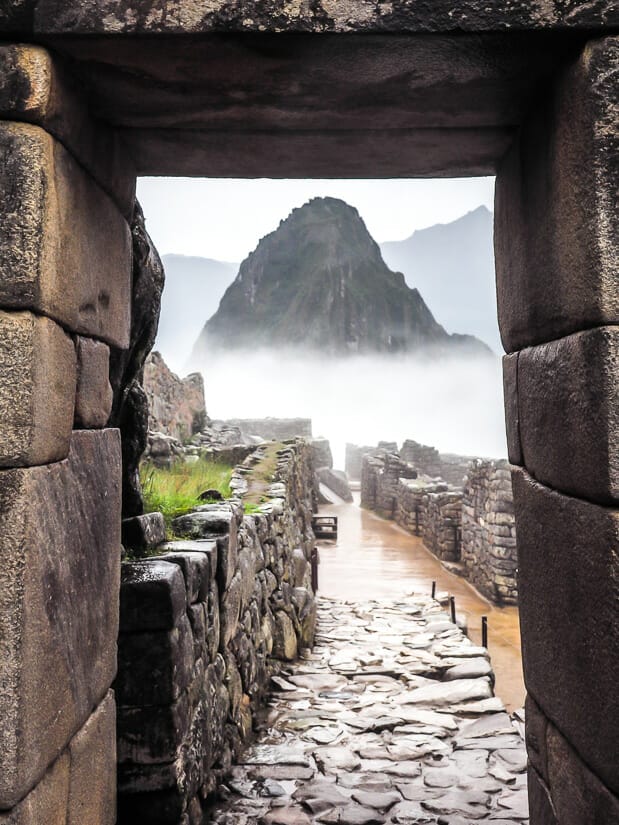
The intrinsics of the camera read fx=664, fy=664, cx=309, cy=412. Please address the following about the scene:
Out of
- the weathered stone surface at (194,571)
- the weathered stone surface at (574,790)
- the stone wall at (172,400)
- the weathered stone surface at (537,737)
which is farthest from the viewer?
the stone wall at (172,400)

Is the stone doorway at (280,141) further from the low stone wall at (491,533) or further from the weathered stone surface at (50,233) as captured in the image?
the low stone wall at (491,533)

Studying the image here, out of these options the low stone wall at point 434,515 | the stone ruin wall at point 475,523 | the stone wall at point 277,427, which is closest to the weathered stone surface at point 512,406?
the stone ruin wall at point 475,523

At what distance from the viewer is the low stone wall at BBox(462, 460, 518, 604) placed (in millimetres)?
10367

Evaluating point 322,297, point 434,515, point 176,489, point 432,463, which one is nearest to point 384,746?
point 176,489

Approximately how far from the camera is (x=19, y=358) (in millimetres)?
1568

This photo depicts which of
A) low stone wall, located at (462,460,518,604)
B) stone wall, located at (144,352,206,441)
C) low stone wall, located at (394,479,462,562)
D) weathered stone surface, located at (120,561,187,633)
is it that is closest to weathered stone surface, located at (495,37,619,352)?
weathered stone surface, located at (120,561,187,633)

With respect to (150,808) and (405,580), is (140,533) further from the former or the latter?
(405,580)

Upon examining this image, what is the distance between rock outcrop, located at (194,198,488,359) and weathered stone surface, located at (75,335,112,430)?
8007 centimetres

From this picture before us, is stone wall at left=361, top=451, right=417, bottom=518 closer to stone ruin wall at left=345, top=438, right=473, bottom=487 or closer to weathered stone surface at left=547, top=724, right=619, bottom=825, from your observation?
stone ruin wall at left=345, top=438, right=473, bottom=487

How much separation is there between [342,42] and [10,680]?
1.71 metres

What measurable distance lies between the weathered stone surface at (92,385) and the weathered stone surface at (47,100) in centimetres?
54

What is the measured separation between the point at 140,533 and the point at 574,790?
212 centimetres

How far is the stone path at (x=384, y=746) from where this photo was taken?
3.45 metres

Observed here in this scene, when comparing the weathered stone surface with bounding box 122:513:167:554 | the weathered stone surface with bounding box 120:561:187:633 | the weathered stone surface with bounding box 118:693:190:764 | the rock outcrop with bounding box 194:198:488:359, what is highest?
the rock outcrop with bounding box 194:198:488:359
